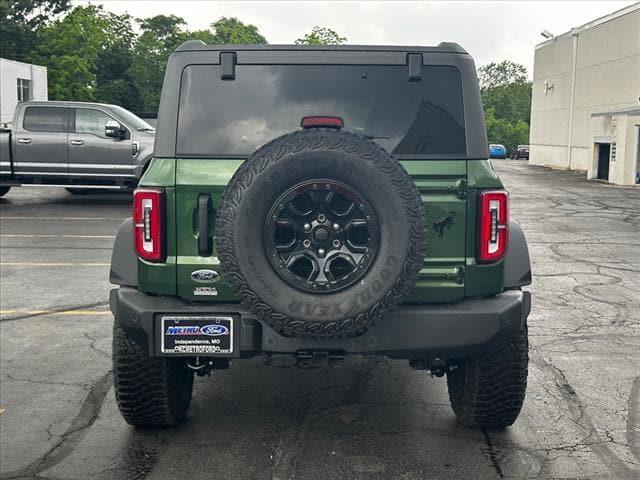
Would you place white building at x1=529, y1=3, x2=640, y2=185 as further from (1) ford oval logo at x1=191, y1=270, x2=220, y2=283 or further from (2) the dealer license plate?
(2) the dealer license plate

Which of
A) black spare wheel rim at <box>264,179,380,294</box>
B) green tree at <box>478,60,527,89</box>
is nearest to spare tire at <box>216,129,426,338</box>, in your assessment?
black spare wheel rim at <box>264,179,380,294</box>

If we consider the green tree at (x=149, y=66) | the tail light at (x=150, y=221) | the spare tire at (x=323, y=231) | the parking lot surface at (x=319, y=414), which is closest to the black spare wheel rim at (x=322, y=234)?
the spare tire at (x=323, y=231)

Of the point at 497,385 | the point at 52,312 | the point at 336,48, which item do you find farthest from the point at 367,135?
the point at 52,312

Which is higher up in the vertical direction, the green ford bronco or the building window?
the building window

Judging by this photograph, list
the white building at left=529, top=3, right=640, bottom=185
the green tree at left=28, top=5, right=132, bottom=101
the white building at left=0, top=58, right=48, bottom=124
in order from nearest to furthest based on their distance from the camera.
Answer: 1. the white building at left=529, top=3, right=640, bottom=185
2. the white building at left=0, top=58, right=48, bottom=124
3. the green tree at left=28, top=5, right=132, bottom=101

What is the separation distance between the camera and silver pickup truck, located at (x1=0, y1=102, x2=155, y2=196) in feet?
55.7

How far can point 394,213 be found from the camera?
379 cm

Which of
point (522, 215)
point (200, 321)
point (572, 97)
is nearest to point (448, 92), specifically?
point (200, 321)

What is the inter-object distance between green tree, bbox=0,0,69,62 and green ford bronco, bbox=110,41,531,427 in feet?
228

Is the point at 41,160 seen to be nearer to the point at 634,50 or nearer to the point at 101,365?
the point at 101,365

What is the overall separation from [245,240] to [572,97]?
41.0m

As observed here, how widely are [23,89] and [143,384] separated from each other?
138 feet

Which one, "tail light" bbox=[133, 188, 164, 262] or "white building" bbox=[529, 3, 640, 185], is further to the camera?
"white building" bbox=[529, 3, 640, 185]

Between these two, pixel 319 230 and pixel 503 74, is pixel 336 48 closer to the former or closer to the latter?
pixel 319 230
